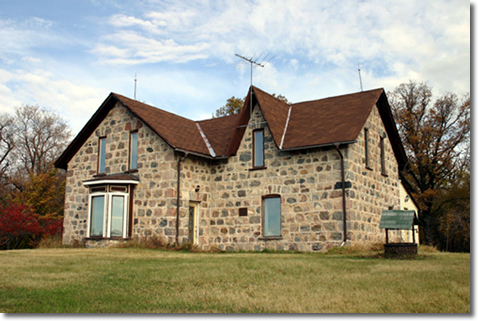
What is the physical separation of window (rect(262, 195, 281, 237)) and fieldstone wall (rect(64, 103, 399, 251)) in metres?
0.23

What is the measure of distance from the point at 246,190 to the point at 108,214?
18.7ft

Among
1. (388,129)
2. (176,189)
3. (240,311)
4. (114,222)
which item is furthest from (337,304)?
(388,129)

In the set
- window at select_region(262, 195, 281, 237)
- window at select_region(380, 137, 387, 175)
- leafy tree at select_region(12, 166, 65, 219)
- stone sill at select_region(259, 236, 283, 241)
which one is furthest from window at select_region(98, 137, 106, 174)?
window at select_region(380, 137, 387, 175)

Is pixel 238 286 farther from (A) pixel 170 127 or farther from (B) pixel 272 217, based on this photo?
(A) pixel 170 127

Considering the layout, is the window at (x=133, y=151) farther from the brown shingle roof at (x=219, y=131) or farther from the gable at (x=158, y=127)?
the brown shingle roof at (x=219, y=131)

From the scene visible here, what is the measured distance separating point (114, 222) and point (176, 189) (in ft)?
9.72

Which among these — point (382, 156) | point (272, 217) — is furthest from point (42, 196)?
point (382, 156)

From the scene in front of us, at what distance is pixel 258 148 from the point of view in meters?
20.5

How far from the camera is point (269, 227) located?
770 inches

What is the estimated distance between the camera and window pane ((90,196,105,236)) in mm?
20094

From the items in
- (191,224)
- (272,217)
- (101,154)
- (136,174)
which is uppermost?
(101,154)

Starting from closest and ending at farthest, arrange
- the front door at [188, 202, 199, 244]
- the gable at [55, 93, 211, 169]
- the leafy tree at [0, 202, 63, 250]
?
the gable at [55, 93, 211, 169] < the front door at [188, 202, 199, 244] < the leafy tree at [0, 202, 63, 250]

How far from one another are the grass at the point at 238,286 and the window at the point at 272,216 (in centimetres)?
647

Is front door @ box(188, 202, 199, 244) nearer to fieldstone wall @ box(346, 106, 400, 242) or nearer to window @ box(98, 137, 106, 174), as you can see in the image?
window @ box(98, 137, 106, 174)
